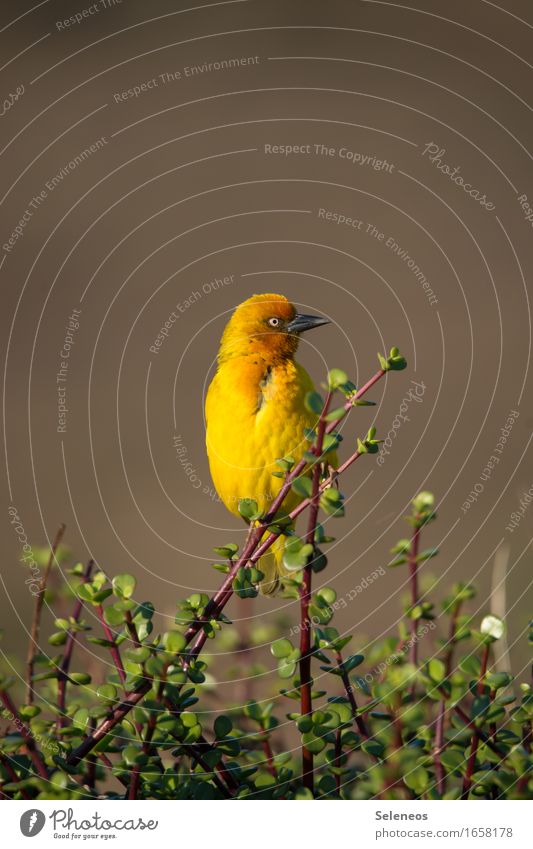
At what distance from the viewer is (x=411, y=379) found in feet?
21.3

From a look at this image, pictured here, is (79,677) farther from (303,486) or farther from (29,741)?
(303,486)

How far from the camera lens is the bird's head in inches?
150

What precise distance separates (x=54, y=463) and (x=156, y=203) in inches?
98.4

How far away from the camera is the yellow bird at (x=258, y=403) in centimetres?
349

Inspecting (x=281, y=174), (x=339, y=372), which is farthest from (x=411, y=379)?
(x=339, y=372)

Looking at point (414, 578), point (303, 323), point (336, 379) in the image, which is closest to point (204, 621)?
point (414, 578)

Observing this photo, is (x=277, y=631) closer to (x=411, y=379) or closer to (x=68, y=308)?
(x=411, y=379)

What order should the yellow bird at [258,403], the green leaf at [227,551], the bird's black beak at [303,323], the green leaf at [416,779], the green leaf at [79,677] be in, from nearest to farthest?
the green leaf at [416,779]
the green leaf at [79,677]
the green leaf at [227,551]
the yellow bird at [258,403]
the bird's black beak at [303,323]

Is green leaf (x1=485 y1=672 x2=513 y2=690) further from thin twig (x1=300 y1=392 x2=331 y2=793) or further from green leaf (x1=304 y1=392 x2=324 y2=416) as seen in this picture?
green leaf (x1=304 y1=392 x2=324 y2=416)

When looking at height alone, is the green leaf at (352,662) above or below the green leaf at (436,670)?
above

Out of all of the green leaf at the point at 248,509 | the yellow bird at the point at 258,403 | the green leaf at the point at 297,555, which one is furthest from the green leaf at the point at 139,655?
the yellow bird at the point at 258,403

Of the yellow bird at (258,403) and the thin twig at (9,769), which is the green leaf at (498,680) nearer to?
the thin twig at (9,769)

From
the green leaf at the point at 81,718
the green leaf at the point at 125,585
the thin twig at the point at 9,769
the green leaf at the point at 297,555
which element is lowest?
the thin twig at the point at 9,769

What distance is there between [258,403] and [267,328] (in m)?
0.44
